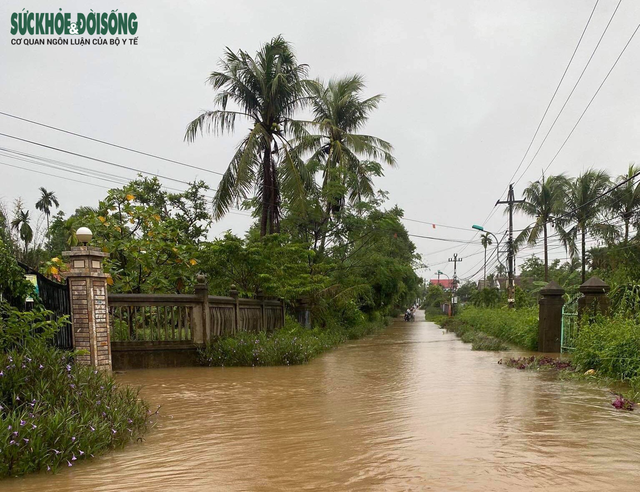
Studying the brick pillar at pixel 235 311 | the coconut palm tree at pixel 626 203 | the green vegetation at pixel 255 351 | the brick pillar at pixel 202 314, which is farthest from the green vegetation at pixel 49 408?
the coconut palm tree at pixel 626 203

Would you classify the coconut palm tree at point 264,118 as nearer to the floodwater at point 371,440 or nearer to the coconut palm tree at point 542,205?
the floodwater at point 371,440

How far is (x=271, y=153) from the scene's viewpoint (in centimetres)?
1969

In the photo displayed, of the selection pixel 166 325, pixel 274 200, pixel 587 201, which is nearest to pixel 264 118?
pixel 274 200

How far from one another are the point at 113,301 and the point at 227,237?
4186mm

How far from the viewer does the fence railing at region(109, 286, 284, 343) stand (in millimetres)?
11781

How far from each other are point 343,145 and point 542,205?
16.7 metres

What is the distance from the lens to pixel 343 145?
976 inches

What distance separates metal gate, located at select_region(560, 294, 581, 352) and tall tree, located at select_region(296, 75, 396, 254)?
10.0 meters

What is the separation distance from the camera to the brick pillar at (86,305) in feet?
28.1

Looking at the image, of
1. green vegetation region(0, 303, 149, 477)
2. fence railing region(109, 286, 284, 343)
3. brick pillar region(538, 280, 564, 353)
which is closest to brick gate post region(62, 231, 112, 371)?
green vegetation region(0, 303, 149, 477)

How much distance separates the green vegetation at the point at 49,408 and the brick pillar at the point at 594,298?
10230mm

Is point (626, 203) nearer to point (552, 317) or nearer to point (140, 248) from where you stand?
point (552, 317)

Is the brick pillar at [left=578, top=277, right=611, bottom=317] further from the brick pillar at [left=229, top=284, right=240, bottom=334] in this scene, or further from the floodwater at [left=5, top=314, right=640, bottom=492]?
the brick pillar at [left=229, top=284, right=240, bottom=334]

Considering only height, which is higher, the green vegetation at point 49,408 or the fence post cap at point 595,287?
the fence post cap at point 595,287
